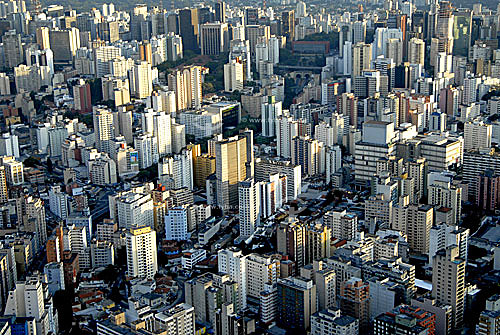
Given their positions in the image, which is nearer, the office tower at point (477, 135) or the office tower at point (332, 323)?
the office tower at point (332, 323)

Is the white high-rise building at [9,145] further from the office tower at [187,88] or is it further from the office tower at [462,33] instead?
the office tower at [462,33]

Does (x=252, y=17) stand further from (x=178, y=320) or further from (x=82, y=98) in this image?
(x=178, y=320)

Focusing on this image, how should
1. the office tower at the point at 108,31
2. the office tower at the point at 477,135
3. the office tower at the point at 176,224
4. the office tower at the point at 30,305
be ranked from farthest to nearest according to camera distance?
the office tower at the point at 108,31 → the office tower at the point at 477,135 → the office tower at the point at 176,224 → the office tower at the point at 30,305

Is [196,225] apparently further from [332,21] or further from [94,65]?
[332,21]

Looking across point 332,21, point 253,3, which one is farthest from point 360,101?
point 253,3

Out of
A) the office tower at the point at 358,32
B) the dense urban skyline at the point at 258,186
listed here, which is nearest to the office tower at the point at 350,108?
the dense urban skyline at the point at 258,186

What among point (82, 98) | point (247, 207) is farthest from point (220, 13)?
point (247, 207)
